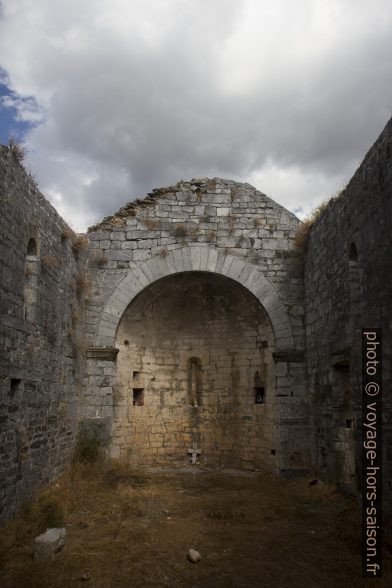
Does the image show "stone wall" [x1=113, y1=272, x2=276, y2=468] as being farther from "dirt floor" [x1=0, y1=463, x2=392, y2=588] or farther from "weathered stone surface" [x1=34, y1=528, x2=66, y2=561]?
"weathered stone surface" [x1=34, y1=528, x2=66, y2=561]

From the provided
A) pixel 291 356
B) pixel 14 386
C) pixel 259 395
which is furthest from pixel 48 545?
pixel 259 395

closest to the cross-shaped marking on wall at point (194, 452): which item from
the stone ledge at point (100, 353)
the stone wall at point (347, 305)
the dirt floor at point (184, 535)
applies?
the dirt floor at point (184, 535)

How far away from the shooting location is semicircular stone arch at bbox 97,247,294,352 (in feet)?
32.8

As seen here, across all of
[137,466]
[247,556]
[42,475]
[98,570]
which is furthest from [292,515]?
[137,466]

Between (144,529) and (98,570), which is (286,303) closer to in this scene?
(144,529)

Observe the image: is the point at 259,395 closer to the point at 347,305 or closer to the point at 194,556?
the point at 347,305

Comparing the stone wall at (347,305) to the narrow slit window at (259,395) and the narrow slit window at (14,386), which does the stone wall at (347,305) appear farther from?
the narrow slit window at (14,386)

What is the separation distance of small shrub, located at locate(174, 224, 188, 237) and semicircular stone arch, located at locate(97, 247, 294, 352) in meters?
0.32

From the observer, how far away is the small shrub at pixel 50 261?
7686 millimetres

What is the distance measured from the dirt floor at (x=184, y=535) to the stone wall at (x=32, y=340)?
1.82ft

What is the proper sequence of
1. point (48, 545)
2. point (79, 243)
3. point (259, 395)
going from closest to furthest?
point (48, 545)
point (79, 243)
point (259, 395)

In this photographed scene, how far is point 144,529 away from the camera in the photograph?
6113 mm

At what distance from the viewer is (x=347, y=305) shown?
748cm

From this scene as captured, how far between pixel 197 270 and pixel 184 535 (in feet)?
18.2
